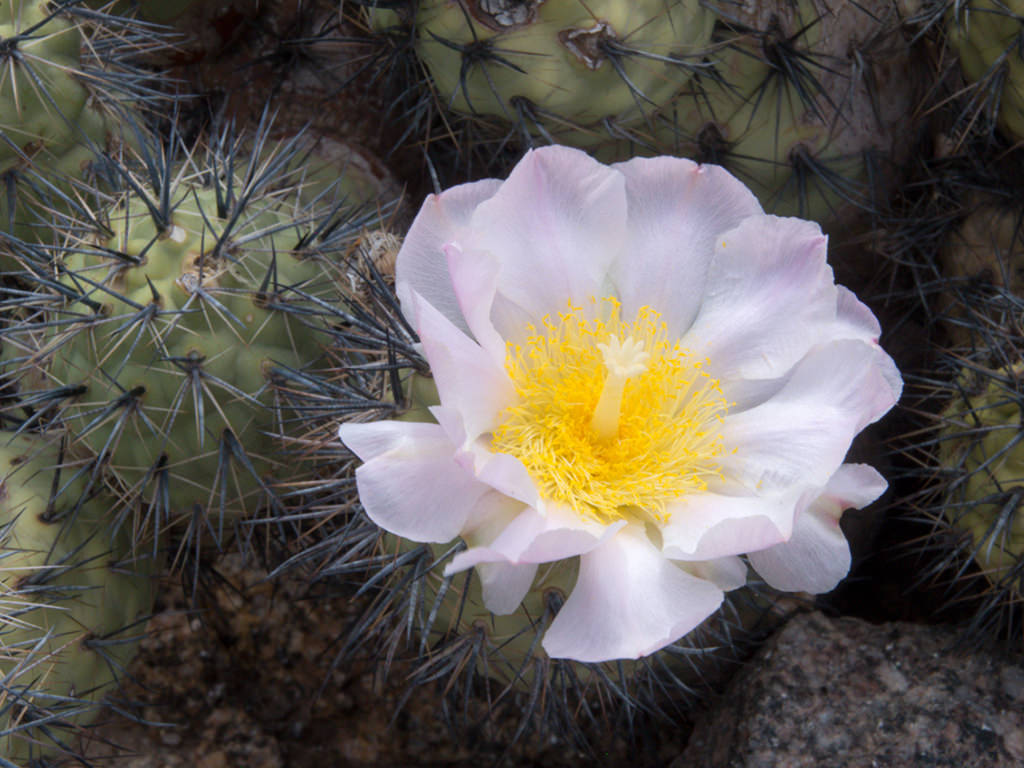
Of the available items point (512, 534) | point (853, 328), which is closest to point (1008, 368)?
point (853, 328)

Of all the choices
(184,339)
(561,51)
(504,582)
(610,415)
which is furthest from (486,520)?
(561,51)

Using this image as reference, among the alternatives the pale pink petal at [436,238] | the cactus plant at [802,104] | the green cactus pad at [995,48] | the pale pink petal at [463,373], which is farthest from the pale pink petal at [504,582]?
the green cactus pad at [995,48]

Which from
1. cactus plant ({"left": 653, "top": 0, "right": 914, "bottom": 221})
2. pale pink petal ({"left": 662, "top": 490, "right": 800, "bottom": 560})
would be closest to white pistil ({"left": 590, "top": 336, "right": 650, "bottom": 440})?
pale pink petal ({"left": 662, "top": 490, "right": 800, "bottom": 560})

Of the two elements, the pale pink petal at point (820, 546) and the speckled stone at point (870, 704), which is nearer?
the pale pink petal at point (820, 546)

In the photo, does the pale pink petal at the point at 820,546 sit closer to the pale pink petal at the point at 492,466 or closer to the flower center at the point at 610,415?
the flower center at the point at 610,415

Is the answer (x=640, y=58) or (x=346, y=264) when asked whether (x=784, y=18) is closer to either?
(x=640, y=58)
